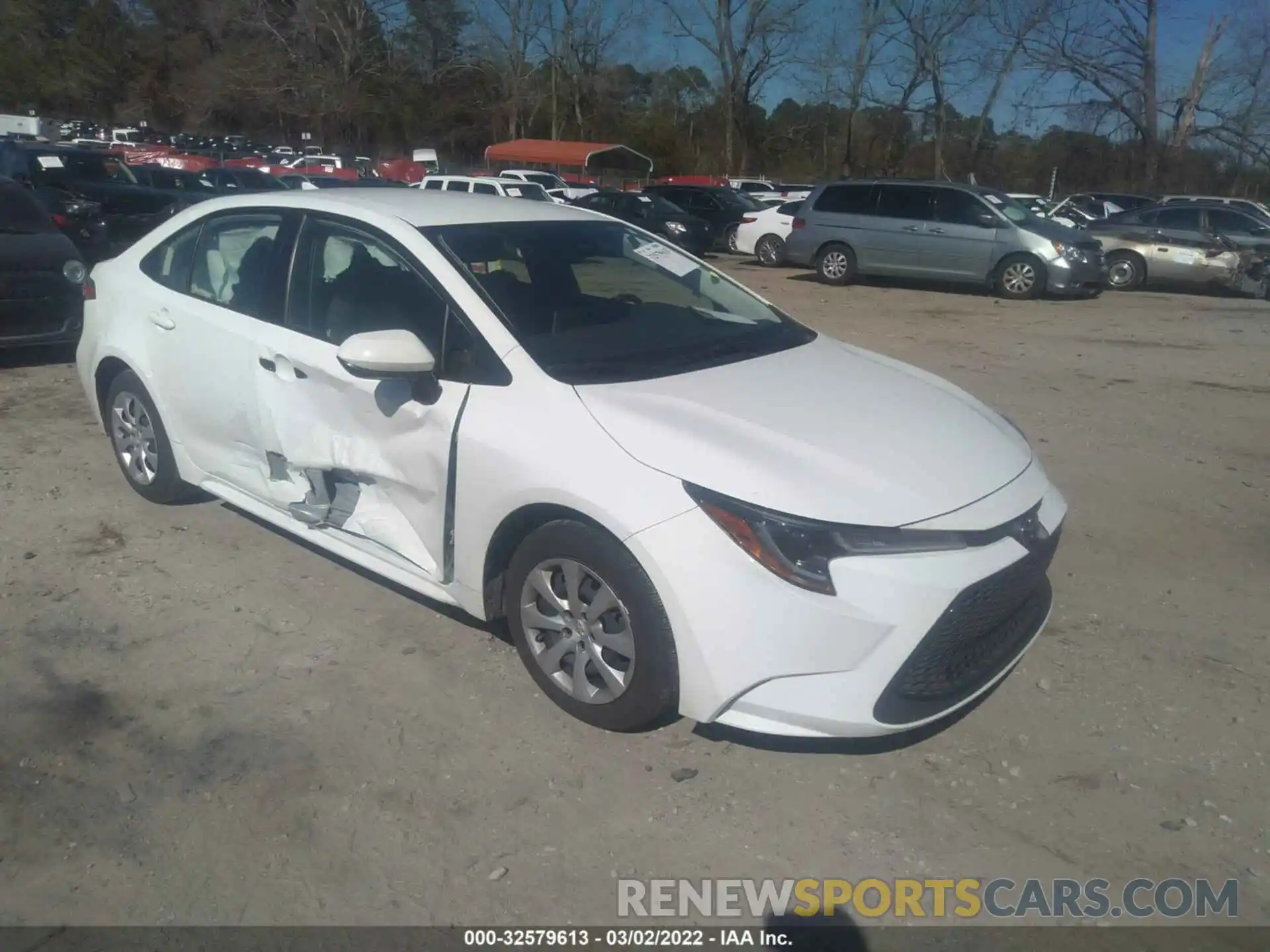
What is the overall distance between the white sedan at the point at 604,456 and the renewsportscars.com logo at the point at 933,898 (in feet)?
1.46

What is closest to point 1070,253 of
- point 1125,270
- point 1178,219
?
point 1125,270

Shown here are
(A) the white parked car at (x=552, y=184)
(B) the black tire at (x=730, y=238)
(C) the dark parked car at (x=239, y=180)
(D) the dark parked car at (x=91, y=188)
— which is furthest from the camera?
(A) the white parked car at (x=552, y=184)

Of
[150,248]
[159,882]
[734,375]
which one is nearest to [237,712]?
[159,882]

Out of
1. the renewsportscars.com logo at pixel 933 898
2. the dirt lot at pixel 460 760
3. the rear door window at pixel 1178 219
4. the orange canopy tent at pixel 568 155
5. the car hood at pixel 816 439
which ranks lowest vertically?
the renewsportscars.com logo at pixel 933 898

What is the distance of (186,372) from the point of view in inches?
181

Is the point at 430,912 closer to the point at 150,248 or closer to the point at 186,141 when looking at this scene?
the point at 150,248

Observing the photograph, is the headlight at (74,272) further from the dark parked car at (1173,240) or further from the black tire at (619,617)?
the dark parked car at (1173,240)

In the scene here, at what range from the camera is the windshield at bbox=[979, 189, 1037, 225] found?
51.7ft

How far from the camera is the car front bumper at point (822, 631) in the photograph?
113 inches

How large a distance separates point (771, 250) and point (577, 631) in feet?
60.1

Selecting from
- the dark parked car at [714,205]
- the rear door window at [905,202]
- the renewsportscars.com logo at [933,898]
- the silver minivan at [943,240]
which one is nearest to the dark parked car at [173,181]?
the dark parked car at [714,205]

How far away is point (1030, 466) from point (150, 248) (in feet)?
13.9

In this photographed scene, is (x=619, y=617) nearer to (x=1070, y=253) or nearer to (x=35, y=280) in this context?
(x=35, y=280)

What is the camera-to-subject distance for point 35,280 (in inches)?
322
